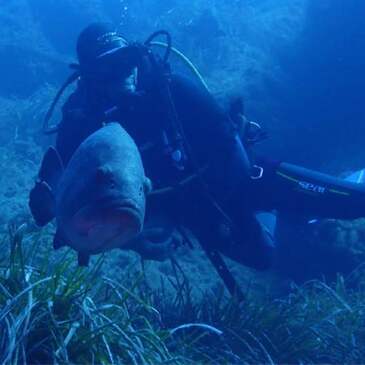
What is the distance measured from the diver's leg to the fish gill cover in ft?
2.63

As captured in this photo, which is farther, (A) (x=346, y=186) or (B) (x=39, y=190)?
(A) (x=346, y=186)

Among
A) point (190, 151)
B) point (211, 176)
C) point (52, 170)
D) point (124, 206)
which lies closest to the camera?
point (124, 206)

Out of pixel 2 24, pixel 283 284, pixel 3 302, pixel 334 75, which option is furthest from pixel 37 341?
pixel 2 24

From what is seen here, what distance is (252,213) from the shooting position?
16.5 feet

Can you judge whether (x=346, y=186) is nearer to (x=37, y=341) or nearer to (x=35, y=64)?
(x=37, y=341)

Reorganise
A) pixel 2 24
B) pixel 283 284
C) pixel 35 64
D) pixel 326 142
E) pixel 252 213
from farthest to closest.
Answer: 1. pixel 2 24
2. pixel 35 64
3. pixel 326 142
4. pixel 283 284
5. pixel 252 213

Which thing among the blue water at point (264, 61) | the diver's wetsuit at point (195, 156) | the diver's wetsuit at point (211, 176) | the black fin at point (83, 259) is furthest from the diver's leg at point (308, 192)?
the blue water at point (264, 61)

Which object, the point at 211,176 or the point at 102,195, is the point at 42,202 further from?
the point at 211,176

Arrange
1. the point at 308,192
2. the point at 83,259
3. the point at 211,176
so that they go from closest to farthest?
the point at 83,259
the point at 211,176
the point at 308,192

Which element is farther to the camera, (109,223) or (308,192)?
(308,192)

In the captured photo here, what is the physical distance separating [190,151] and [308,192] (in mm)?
1830

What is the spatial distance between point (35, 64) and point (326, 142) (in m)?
8.65

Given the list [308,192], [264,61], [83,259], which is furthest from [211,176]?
[264,61]

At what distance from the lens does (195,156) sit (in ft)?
14.6
